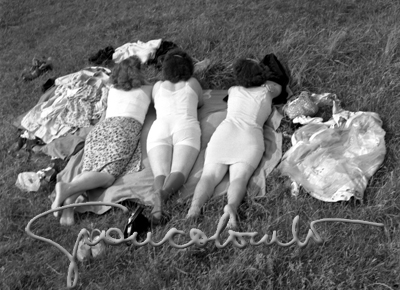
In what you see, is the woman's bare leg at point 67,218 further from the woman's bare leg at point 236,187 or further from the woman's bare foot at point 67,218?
the woman's bare leg at point 236,187

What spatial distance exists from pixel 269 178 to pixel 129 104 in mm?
1873

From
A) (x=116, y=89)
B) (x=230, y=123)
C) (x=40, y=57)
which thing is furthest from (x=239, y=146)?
(x=40, y=57)

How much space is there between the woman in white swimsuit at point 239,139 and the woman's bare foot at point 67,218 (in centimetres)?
108

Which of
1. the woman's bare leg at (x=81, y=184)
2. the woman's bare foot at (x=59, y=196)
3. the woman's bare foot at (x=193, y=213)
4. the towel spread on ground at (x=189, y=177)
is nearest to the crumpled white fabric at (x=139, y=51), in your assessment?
the towel spread on ground at (x=189, y=177)

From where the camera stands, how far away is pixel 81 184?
4.02m

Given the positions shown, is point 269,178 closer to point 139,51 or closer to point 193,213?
point 193,213

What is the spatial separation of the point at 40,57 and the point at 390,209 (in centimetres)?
708

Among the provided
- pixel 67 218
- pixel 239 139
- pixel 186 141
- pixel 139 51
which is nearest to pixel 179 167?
pixel 186 141

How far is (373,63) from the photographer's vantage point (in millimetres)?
5227

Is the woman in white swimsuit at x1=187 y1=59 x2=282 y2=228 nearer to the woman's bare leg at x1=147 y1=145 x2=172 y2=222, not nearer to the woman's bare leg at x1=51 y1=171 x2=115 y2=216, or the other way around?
the woman's bare leg at x1=147 y1=145 x2=172 y2=222

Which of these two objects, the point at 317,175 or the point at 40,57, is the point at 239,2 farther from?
the point at 317,175

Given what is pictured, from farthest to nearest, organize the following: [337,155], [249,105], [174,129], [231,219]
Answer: [249,105] < [174,129] < [337,155] < [231,219]

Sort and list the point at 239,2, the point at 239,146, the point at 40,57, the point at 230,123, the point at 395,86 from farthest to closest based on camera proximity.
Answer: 1. the point at 40,57
2. the point at 239,2
3. the point at 395,86
4. the point at 230,123
5. the point at 239,146

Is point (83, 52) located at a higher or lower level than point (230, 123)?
lower
